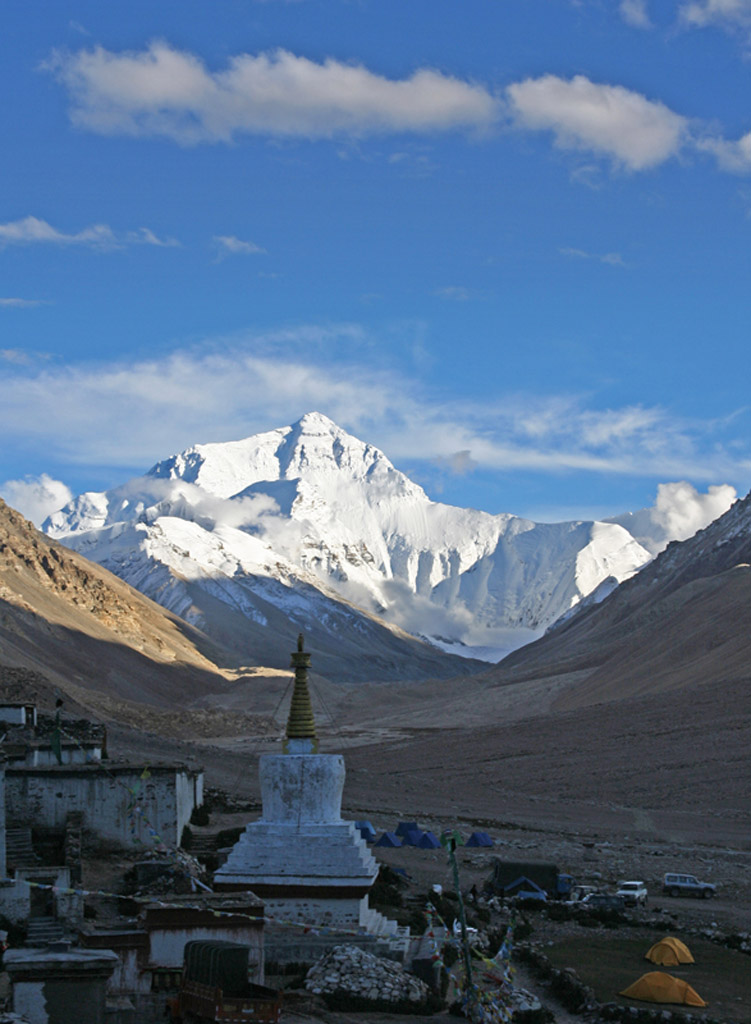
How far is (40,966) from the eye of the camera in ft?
35.2

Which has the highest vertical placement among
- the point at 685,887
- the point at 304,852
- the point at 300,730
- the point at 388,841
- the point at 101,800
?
the point at 300,730

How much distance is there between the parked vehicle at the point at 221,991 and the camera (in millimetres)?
12430

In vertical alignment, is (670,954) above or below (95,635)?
below

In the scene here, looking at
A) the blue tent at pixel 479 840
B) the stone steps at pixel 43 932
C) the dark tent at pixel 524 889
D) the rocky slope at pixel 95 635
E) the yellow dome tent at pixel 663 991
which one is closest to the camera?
the stone steps at pixel 43 932

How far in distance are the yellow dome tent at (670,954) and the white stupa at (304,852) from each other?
Answer: 4.48 meters

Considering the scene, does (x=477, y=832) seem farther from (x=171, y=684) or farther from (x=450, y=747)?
(x=171, y=684)

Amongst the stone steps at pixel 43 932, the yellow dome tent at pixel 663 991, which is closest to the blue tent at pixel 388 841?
the yellow dome tent at pixel 663 991

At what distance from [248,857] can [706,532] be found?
4932 inches

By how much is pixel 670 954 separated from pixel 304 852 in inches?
249

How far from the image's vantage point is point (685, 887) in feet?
88.7

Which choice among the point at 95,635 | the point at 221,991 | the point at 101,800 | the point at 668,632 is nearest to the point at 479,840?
the point at 101,800

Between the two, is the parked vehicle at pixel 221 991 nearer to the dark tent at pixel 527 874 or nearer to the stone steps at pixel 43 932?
the stone steps at pixel 43 932

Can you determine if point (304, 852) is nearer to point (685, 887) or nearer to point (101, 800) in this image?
point (101, 800)

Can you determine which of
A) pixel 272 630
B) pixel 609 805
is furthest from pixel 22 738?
pixel 272 630
